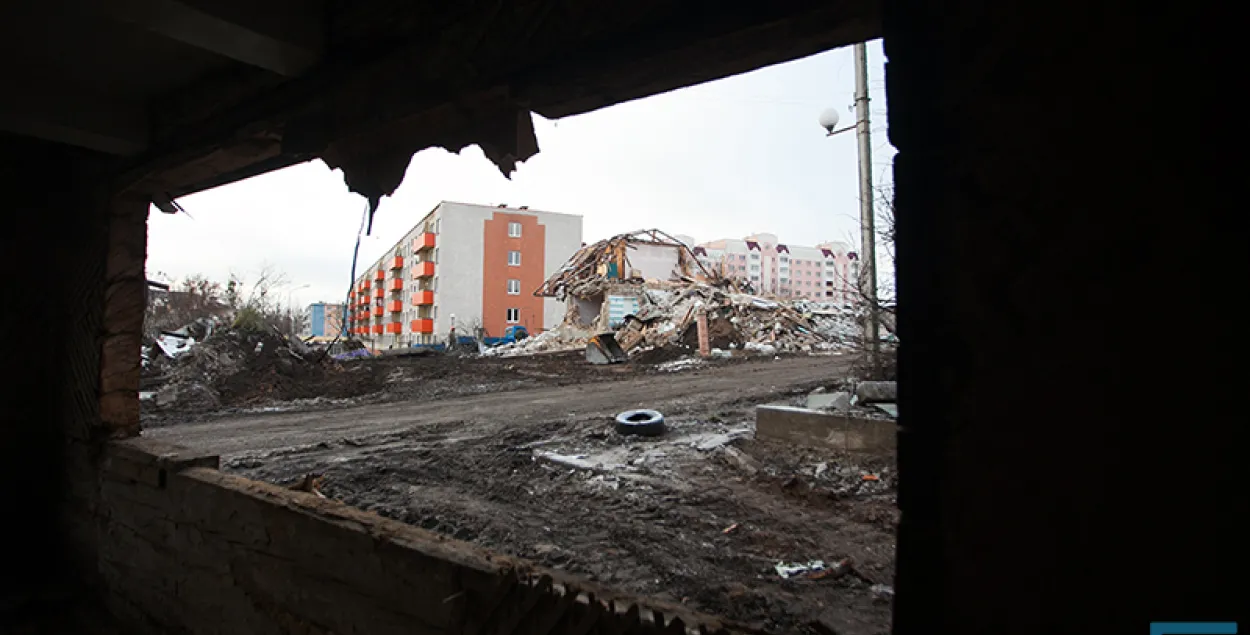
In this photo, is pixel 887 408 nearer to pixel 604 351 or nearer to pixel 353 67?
pixel 353 67

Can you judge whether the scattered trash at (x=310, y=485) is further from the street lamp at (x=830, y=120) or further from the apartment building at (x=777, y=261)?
the apartment building at (x=777, y=261)

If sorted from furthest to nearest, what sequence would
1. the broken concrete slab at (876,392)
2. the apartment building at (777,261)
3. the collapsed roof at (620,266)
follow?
the apartment building at (777,261) → the collapsed roof at (620,266) → the broken concrete slab at (876,392)

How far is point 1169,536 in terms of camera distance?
1.01m

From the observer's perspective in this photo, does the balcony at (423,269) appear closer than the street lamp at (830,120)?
No

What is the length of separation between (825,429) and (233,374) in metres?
12.7

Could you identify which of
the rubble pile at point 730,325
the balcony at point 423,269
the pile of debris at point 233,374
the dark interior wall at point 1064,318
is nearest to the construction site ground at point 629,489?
the dark interior wall at point 1064,318

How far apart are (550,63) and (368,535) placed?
2.25m

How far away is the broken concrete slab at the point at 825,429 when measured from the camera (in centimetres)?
545

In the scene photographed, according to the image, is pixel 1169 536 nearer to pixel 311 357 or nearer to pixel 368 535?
pixel 368 535

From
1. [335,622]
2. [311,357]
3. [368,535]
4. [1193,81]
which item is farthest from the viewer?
[311,357]

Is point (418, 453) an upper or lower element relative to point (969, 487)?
lower

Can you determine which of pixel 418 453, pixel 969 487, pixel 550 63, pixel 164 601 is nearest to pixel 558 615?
pixel 969 487

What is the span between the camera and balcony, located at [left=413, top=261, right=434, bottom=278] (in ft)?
145

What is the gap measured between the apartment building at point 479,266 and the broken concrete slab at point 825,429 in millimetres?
37206
